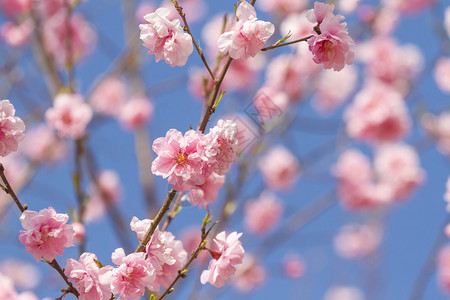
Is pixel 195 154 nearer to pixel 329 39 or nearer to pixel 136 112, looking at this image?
pixel 329 39

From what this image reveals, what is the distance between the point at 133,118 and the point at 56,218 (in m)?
3.92

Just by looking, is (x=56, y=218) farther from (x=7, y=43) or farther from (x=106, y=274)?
(x=7, y=43)

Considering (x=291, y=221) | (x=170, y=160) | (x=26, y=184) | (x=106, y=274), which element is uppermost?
(x=26, y=184)

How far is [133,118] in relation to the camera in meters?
5.20

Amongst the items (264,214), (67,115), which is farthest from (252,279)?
(67,115)

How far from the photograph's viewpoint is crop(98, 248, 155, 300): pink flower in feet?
4.19

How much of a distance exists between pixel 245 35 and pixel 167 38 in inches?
8.5

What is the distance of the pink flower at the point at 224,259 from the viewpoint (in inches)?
54.8

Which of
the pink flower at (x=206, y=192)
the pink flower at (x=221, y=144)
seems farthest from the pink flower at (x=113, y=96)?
the pink flower at (x=221, y=144)

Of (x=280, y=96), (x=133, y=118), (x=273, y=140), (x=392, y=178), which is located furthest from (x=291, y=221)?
(x=133, y=118)

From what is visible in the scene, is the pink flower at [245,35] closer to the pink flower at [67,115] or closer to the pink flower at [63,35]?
the pink flower at [67,115]

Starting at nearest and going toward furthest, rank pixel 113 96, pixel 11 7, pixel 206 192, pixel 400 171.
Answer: pixel 206 192 → pixel 11 7 → pixel 400 171 → pixel 113 96

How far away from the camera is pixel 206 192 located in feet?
5.26

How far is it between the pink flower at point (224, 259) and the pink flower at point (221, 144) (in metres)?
0.22
